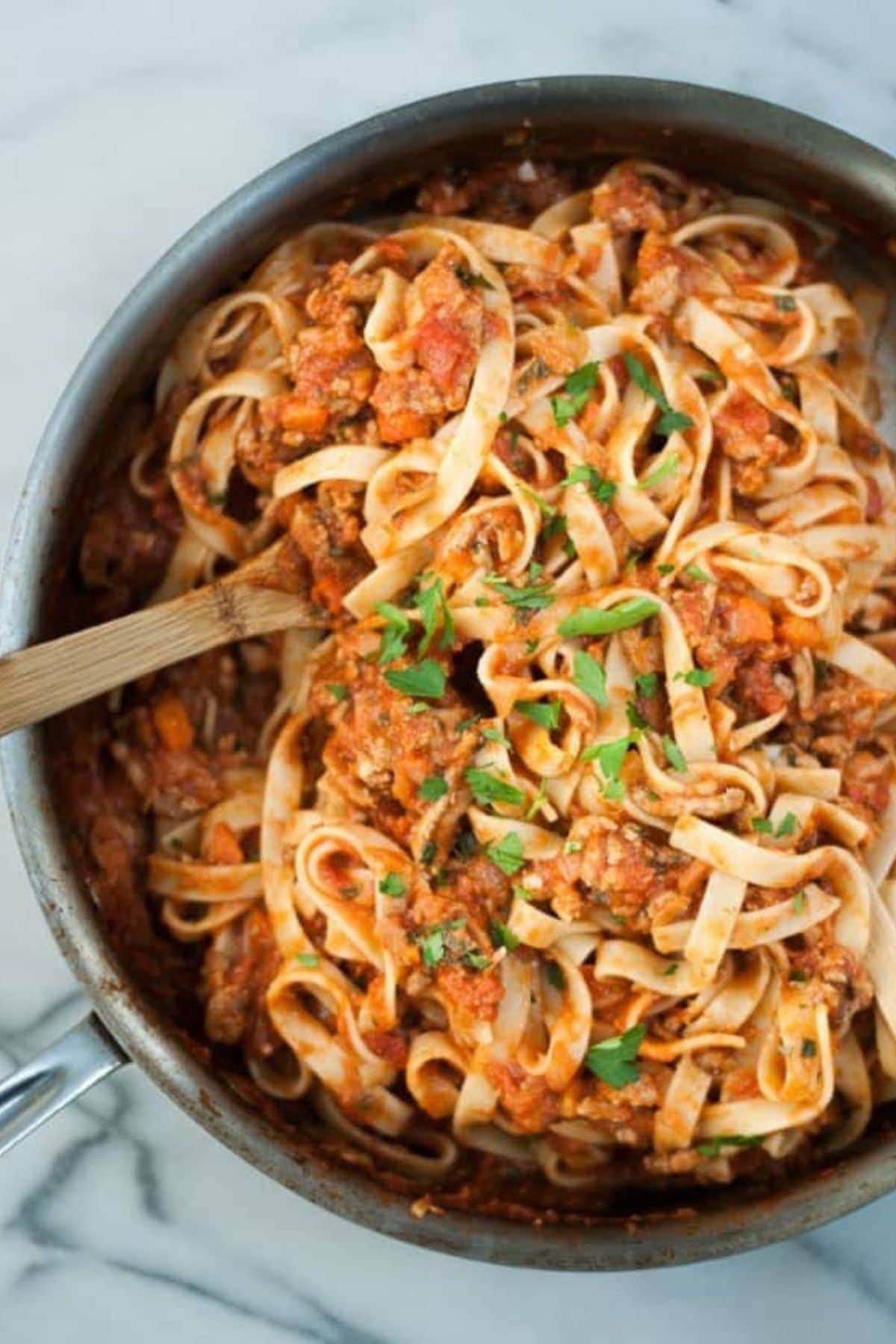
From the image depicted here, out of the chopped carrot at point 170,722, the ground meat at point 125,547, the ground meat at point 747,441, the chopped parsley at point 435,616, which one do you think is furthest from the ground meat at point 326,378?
the ground meat at point 747,441

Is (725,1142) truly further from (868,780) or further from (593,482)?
(593,482)

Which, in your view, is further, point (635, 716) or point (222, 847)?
point (222, 847)

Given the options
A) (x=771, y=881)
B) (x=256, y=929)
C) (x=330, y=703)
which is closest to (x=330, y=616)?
(x=330, y=703)

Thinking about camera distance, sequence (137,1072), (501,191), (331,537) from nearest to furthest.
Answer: (331,537) < (501,191) < (137,1072)

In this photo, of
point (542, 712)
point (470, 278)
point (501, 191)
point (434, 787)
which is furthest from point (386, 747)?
point (501, 191)

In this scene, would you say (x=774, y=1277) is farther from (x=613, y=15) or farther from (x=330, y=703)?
(x=613, y=15)

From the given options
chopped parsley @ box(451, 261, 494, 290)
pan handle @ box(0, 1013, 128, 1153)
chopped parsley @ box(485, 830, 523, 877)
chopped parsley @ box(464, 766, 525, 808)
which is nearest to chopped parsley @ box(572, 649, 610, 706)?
chopped parsley @ box(464, 766, 525, 808)
